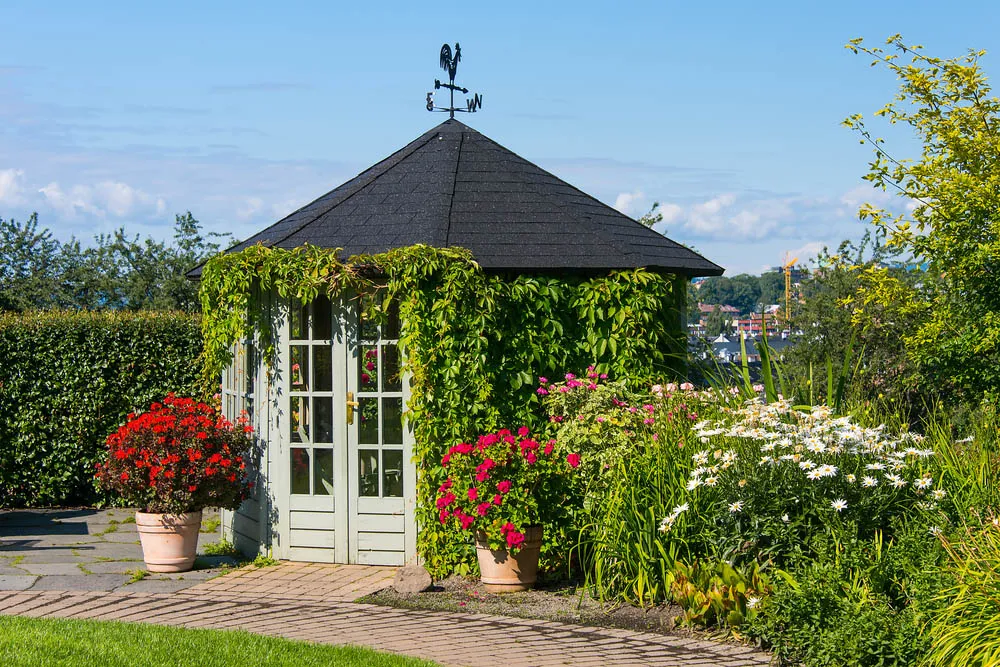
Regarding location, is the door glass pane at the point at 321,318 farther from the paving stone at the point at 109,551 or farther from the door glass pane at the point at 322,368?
the paving stone at the point at 109,551

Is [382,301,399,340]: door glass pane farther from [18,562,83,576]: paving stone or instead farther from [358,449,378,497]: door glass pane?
[18,562,83,576]: paving stone

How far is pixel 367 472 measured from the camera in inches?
361

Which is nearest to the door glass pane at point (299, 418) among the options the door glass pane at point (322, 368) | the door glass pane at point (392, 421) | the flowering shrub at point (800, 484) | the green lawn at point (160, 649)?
the door glass pane at point (322, 368)

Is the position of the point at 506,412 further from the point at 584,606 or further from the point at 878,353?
the point at 878,353

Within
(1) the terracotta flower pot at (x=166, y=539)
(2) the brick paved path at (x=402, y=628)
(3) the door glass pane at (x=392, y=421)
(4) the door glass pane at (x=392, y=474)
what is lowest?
(2) the brick paved path at (x=402, y=628)

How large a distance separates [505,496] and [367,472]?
167cm

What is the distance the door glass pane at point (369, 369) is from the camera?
360 inches

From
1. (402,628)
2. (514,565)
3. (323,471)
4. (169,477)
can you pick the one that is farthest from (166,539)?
(514,565)

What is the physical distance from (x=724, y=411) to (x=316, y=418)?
135 inches

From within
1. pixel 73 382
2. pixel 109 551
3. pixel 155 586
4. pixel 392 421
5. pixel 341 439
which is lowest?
pixel 155 586

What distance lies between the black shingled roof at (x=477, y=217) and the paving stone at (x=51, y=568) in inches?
125

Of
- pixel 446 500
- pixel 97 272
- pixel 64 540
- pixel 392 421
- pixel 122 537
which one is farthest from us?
pixel 97 272

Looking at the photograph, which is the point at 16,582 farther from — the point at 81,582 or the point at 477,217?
the point at 477,217

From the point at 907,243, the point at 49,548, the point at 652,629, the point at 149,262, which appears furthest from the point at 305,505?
the point at 149,262
